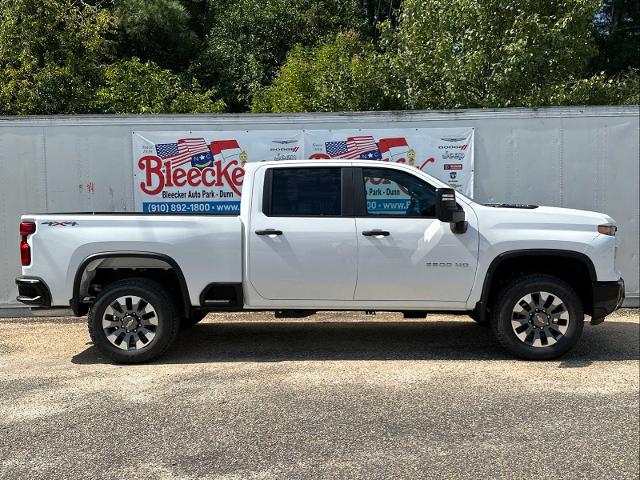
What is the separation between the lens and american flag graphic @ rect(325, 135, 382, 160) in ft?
27.9

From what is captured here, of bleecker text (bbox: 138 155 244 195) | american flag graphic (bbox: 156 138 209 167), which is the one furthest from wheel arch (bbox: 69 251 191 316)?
american flag graphic (bbox: 156 138 209 167)

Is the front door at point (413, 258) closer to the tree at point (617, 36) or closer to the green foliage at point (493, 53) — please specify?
the green foliage at point (493, 53)

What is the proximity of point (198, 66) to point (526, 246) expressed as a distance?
17521 mm

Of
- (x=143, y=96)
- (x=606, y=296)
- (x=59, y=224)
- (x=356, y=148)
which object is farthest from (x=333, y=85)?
(x=606, y=296)

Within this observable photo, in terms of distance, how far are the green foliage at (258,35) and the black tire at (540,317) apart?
15723mm

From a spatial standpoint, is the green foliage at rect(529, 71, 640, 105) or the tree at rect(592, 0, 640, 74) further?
the tree at rect(592, 0, 640, 74)

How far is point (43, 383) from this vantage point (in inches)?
218

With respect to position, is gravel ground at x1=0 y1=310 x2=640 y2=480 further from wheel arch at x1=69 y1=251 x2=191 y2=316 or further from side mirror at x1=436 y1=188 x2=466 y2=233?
side mirror at x1=436 y1=188 x2=466 y2=233

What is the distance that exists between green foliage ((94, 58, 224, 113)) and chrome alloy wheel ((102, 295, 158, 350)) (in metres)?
8.84

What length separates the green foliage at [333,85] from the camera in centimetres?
1213

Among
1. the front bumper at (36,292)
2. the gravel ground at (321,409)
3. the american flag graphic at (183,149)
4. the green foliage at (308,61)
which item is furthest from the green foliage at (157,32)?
the front bumper at (36,292)

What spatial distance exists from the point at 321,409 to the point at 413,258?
6.15 feet

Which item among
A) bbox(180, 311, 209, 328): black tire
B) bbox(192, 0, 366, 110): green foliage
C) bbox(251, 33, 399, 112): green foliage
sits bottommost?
bbox(180, 311, 209, 328): black tire

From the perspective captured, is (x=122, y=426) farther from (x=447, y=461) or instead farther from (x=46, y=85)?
(x=46, y=85)
